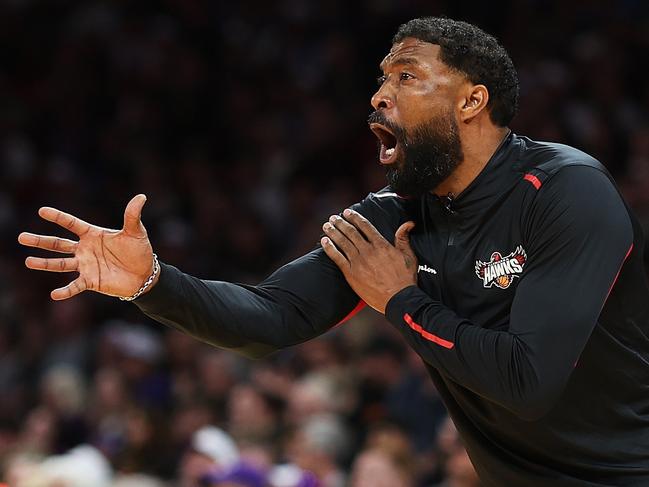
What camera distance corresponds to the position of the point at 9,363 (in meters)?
9.07

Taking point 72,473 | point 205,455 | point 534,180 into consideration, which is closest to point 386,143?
point 534,180

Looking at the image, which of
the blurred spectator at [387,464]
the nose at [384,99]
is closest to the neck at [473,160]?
the nose at [384,99]

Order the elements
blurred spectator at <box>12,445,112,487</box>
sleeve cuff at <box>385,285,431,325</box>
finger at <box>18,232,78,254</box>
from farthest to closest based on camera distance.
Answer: blurred spectator at <box>12,445,112,487</box> < sleeve cuff at <box>385,285,431,325</box> < finger at <box>18,232,78,254</box>

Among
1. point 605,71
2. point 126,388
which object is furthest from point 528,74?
point 126,388

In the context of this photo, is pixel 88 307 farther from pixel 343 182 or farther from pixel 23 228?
pixel 343 182

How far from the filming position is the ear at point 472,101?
320cm

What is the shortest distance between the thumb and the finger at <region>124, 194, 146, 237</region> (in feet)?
2.51

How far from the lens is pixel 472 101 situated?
3209 millimetres

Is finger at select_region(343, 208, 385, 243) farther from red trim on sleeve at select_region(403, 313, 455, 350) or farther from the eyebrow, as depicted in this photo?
the eyebrow

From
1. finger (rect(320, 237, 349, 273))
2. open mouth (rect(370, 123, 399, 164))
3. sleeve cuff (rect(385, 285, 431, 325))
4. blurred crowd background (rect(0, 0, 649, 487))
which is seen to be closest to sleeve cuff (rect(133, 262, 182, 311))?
finger (rect(320, 237, 349, 273))

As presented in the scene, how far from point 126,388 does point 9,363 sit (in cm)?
142

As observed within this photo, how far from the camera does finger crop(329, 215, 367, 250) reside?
10.6 feet

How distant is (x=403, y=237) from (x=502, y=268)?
37 centimetres

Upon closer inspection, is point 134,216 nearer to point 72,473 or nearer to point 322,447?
point 322,447
